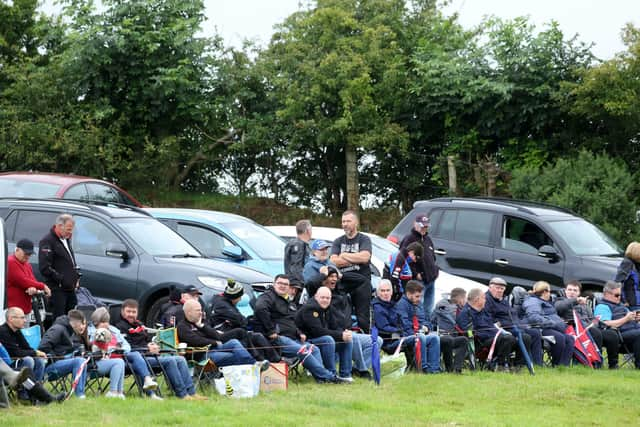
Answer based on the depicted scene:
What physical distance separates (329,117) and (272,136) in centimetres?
174

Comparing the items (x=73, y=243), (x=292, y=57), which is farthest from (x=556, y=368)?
(x=292, y=57)

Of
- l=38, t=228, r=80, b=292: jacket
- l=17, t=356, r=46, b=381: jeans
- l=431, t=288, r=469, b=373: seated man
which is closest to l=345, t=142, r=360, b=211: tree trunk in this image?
l=431, t=288, r=469, b=373: seated man

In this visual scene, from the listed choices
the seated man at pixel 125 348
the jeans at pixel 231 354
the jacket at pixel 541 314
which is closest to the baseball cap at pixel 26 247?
the seated man at pixel 125 348

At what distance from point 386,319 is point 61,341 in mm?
4162

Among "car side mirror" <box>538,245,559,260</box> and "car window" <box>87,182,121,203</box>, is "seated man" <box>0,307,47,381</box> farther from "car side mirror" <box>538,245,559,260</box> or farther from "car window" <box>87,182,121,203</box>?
"car side mirror" <box>538,245,559,260</box>

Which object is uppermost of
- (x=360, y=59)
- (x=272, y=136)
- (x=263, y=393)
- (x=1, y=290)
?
(x=360, y=59)

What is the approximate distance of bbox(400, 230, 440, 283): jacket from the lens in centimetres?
1494

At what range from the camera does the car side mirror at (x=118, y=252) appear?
1408cm

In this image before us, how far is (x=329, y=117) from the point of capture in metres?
28.0

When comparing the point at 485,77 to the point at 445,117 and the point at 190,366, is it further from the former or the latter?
the point at 190,366

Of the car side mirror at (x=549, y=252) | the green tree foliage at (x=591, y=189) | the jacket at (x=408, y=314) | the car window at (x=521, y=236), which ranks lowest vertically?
the jacket at (x=408, y=314)

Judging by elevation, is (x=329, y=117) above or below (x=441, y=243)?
above

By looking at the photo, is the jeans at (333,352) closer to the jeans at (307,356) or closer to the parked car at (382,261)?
the jeans at (307,356)

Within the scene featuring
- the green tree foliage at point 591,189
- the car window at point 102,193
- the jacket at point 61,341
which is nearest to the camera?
the jacket at point 61,341
